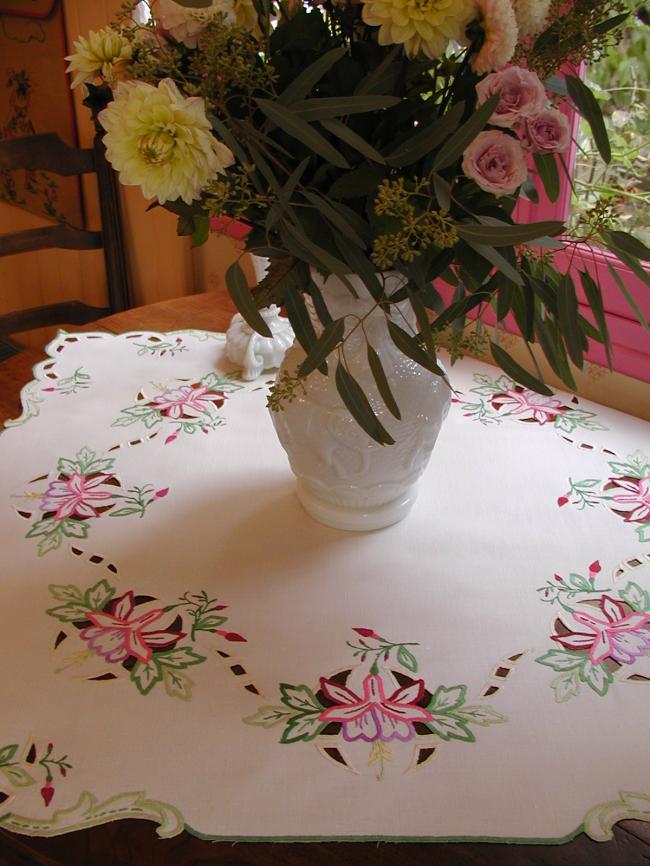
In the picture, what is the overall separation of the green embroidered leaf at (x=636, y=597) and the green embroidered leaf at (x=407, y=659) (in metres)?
0.24

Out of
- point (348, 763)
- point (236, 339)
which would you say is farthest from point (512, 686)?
point (236, 339)

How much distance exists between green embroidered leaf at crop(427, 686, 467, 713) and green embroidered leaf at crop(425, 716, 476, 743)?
0.4 inches

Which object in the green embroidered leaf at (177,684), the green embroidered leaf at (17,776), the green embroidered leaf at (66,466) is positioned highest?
Result: the green embroidered leaf at (66,466)

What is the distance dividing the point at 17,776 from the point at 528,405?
860 millimetres

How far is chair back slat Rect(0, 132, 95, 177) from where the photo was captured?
166 centimetres

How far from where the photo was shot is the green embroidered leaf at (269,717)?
802mm

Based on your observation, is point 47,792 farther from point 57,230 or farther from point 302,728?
point 57,230

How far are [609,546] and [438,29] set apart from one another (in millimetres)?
583

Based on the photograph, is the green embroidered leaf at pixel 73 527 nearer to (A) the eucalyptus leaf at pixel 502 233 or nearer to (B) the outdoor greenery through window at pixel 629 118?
(A) the eucalyptus leaf at pixel 502 233

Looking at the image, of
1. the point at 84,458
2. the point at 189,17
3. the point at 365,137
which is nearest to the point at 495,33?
the point at 365,137

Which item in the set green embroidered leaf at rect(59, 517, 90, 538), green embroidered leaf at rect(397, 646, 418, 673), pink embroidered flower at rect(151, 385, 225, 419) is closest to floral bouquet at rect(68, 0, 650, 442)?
green embroidered leaf at rect(397, 646, 418, 673)

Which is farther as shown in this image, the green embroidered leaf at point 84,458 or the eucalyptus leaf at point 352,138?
the green embroidered leaf at point 84,458

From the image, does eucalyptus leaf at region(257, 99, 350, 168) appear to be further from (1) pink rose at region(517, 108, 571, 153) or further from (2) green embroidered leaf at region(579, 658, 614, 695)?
(2) green embroidered leaf at region(579, 658, 614, 695)

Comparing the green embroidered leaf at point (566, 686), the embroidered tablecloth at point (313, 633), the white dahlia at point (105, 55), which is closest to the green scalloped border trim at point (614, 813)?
the embroidered tablecloth at point (313, 633)
